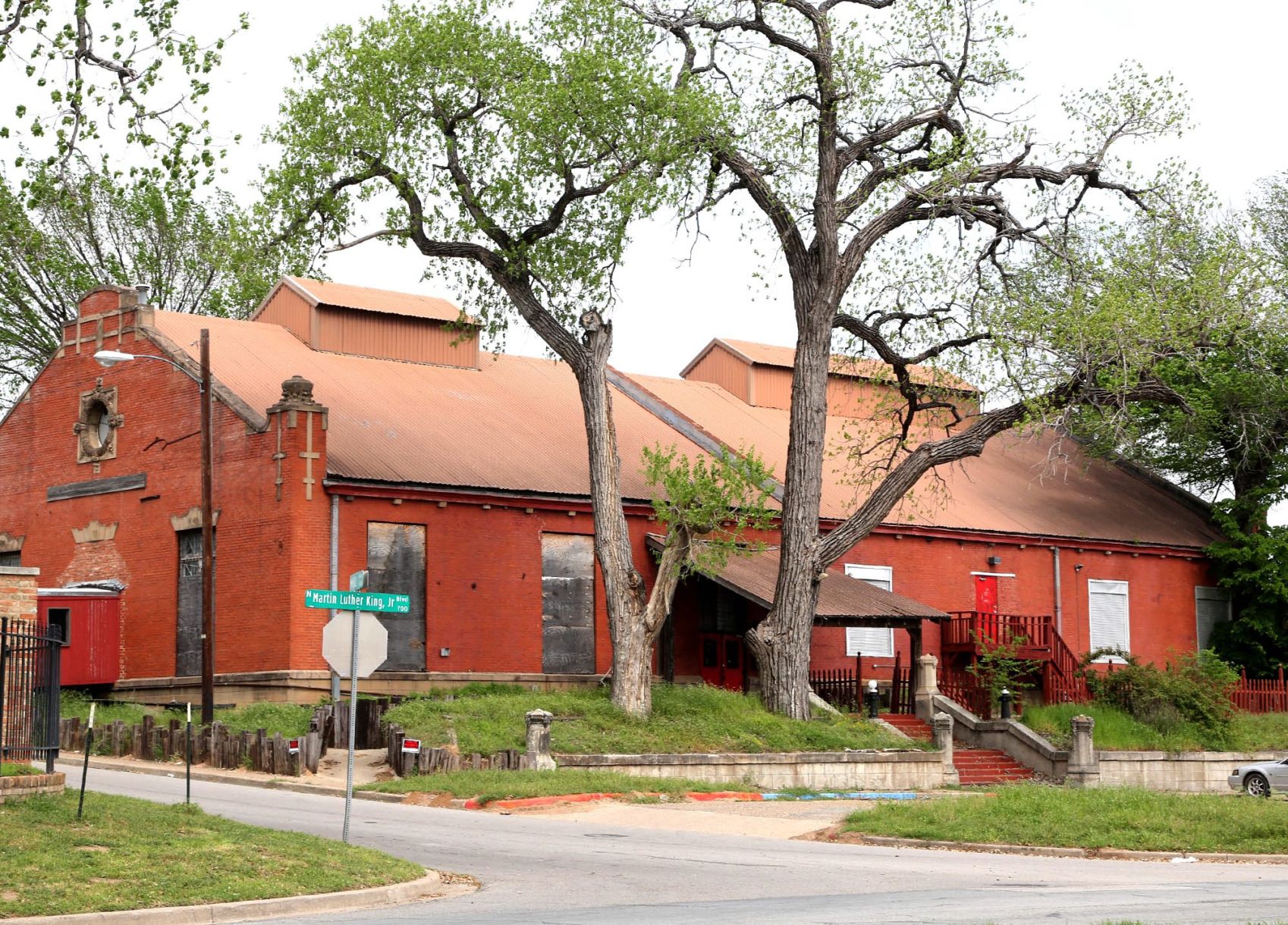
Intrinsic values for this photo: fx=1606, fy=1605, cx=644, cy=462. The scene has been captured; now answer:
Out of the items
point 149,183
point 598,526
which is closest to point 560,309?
point 598,526

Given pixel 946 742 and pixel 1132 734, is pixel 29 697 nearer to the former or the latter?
pixel 946 742

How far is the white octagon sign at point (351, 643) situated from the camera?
638 inches

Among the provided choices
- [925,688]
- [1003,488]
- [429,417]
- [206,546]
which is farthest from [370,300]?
[1003,488]

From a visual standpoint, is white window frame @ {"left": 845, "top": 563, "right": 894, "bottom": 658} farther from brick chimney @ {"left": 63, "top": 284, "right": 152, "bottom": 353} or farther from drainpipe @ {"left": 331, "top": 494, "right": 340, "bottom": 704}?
brick chimney @ {"left": 63, "top": 284, "right": 152, "bottom": 353}

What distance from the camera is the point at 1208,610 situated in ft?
149

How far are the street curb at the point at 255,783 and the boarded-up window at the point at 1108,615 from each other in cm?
2480

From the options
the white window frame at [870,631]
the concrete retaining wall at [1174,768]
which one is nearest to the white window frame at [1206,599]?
the concrete retaining wall at [1174,768]

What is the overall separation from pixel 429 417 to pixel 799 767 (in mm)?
12101

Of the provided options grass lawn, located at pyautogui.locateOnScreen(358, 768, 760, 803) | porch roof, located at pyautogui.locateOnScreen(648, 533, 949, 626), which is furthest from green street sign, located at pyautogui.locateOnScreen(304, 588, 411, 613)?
porch roof, located at pyautogui.locateOnScreen(648, 533, 949, 626)

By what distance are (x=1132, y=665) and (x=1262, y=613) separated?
8957mm

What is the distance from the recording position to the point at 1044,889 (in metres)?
14.5

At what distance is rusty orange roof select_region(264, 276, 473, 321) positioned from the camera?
37000mm

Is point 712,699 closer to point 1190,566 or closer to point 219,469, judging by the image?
point 219,469

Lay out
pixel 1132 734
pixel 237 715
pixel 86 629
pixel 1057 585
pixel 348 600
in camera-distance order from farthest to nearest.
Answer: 1. pixel 1057 585
2. pixel 1132 734
3. pixel 86 629
4. pixel 237 715
5. pixel 348 600
